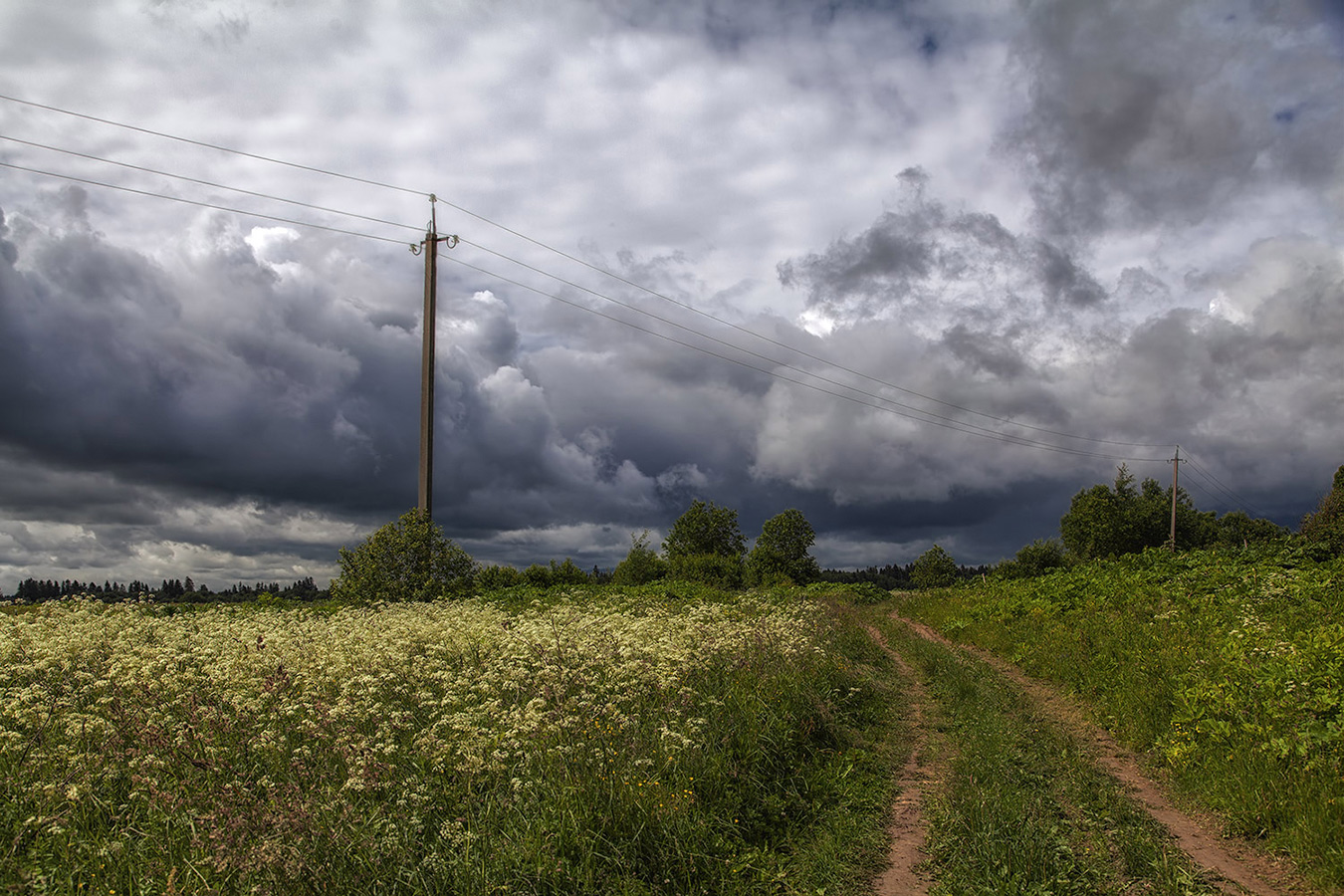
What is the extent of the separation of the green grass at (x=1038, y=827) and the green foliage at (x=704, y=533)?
186ft

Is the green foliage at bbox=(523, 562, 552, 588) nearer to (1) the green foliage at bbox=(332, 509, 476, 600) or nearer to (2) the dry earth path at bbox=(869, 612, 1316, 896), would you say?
(1) the green foliage at bbox=(332, 509, 476, 600)

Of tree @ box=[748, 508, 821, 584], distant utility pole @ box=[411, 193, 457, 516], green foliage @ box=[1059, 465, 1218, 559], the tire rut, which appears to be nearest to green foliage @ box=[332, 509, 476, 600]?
distant utility pole @ box=[411, 193, 457, 516]

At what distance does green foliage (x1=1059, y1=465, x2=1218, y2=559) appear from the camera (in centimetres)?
7362

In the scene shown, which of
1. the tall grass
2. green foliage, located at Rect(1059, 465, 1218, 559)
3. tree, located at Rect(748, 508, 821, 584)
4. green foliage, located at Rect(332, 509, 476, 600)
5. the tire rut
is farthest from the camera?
green foliage, located at Rect(1059, 465, 1218, 559)

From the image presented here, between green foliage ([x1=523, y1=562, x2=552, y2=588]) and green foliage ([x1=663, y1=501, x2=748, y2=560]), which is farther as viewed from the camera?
green foliage ([x1=663, y1=501, x2=748, y2=560])

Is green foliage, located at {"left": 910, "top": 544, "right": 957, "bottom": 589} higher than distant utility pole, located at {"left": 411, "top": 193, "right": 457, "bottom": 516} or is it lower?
lower

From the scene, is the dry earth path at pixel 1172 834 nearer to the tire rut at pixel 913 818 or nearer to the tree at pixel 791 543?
the tire rut at pixel 913 818

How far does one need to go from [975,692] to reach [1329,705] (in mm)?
5794

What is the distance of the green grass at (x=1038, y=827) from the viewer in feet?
18.8

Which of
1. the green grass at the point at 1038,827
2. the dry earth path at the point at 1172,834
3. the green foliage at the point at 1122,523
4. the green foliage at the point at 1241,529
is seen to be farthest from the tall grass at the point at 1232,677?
the green foliage at the point at 1241,529

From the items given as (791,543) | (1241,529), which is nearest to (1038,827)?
(791,543)

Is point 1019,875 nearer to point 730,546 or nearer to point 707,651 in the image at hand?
point 707,651

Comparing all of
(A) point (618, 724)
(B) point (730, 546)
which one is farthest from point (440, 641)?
(B) point (730, 546)

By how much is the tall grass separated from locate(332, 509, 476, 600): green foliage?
1593 cm
